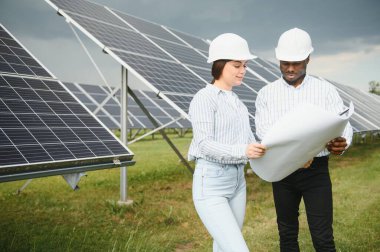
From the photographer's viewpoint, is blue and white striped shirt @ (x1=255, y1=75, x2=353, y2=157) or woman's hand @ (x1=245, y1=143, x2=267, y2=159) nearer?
woman's hand @ (x1=245, y1=143, x2=267, y2=159)

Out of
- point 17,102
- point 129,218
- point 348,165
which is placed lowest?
point 348,165

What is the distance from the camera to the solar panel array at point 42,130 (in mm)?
4332

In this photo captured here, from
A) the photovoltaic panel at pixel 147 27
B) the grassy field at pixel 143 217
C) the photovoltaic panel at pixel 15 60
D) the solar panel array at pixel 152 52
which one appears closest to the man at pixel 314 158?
the grassy field at pixel 143 217

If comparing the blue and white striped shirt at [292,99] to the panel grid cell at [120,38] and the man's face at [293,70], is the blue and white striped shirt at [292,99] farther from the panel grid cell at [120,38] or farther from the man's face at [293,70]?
the panel grid cell at [120,38]

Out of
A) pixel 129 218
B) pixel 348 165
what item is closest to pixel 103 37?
pixel 129 218

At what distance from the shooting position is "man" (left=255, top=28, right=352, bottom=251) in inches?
136

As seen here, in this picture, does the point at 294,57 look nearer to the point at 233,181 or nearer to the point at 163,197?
the point at 233,181

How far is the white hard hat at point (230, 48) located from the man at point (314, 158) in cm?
58

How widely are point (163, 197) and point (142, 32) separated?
15.1 feet

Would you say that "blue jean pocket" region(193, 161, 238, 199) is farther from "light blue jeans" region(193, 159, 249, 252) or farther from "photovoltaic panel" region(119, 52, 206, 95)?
"photovoltaic panel" region(119, 52, 206, 95)

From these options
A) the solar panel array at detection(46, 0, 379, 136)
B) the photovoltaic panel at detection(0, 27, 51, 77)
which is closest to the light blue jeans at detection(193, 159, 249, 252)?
the solar panel array at detection(46, 0, 379, 136)

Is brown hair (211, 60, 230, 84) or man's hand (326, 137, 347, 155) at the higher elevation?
brown hair (211, 60, 230, 84)

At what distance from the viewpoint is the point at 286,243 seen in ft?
12.5

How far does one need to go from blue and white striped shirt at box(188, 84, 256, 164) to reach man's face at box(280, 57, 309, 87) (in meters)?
0.64
